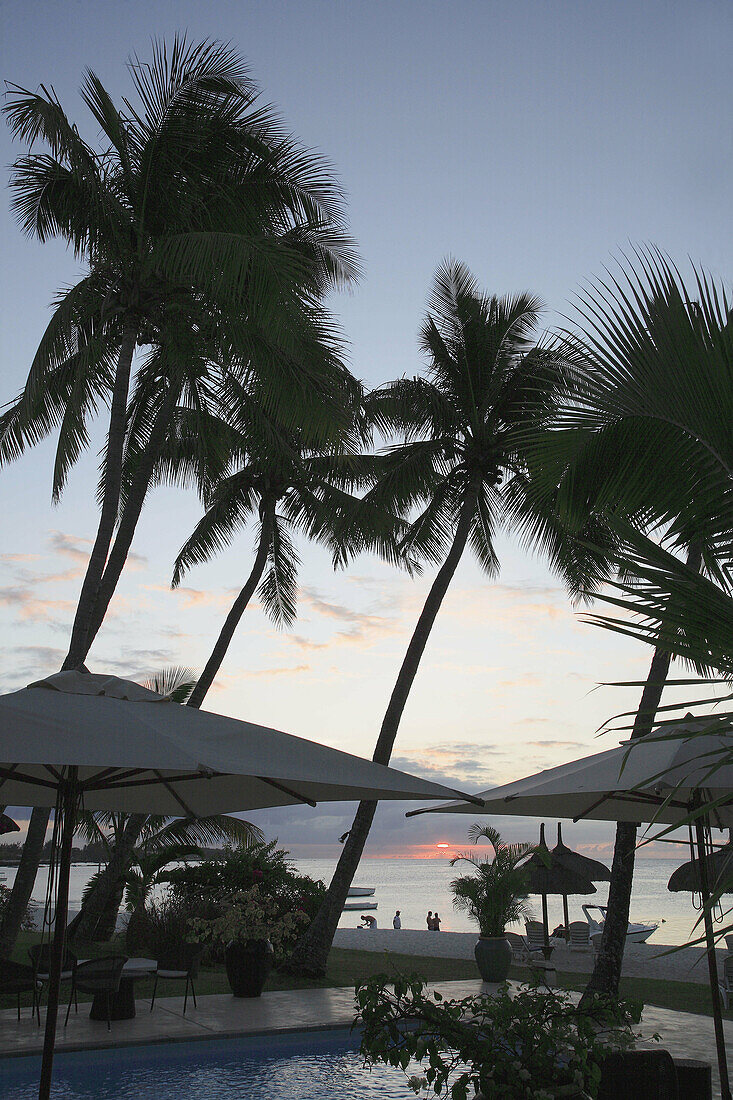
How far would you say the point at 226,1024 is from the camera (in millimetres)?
9258

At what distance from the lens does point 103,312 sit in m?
12.2

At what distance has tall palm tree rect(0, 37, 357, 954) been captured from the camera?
36.9 feet

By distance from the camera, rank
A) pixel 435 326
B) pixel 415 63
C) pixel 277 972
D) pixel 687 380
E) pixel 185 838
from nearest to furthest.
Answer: pixel 687 380 < pixel 415 63 < pixel 277 972 < pixel 435 326 < pixel 185 838

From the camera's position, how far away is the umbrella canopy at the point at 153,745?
4422mm

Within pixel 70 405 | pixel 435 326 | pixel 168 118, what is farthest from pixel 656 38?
pixel 435 326

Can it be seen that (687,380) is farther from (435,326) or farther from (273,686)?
(273,686)

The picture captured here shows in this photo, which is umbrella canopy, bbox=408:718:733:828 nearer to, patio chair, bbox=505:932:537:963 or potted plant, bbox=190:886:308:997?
potted plant, bbox=190:886:308:997

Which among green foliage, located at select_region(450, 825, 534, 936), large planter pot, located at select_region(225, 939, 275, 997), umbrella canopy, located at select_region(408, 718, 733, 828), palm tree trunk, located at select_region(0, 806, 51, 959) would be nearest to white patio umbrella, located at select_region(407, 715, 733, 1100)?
umbrella canopy, located at select_region(408, 718, 733, 828)

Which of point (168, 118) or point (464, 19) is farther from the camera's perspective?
point (168, 118)

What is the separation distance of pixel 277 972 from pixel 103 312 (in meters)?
10.1

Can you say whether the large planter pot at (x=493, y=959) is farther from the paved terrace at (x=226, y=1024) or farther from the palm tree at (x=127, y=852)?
the palm tree at (x=127, y=852)

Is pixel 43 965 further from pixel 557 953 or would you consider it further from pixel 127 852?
pixel 557 953

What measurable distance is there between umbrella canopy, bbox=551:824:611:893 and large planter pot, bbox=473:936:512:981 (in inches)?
166

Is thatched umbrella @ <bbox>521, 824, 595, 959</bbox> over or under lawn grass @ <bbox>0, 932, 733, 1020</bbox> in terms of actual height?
over
